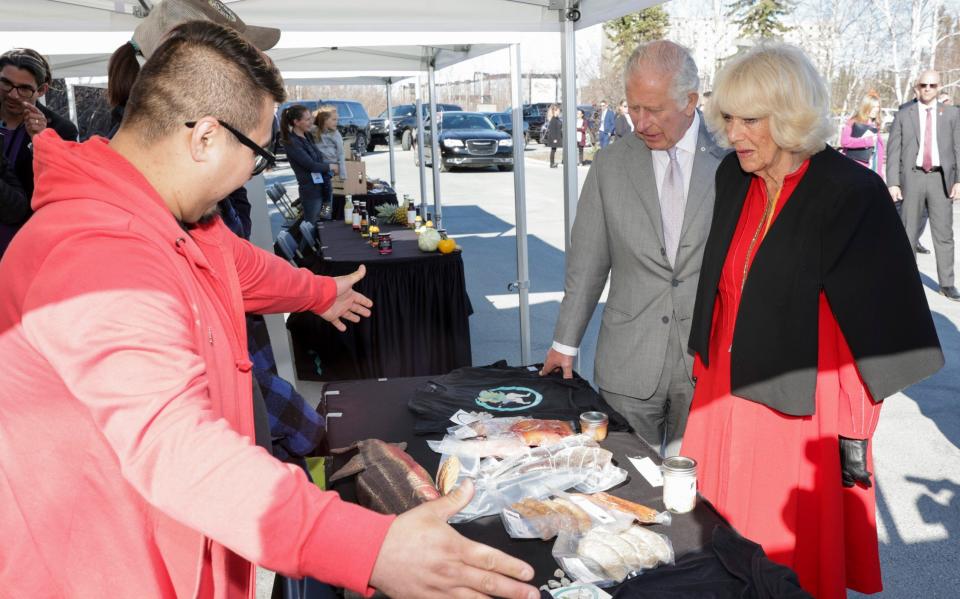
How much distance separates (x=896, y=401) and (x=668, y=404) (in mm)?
2878

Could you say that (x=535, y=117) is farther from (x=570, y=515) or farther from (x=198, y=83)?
(x=198, y=83)

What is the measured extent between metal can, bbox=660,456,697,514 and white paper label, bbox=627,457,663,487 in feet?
0.42

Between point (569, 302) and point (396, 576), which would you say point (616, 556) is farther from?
point (569, 302)

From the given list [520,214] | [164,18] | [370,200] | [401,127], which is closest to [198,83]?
[164,18]

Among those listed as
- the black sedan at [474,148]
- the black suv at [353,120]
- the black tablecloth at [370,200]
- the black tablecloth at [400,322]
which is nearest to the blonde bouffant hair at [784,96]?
the black tablecloth at [400,322]

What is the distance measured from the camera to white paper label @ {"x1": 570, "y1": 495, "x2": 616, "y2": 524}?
5.33 feet

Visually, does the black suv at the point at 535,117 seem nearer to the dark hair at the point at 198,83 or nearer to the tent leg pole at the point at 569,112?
the tent leg pole at the point at 569,112

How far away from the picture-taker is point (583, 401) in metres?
2.33

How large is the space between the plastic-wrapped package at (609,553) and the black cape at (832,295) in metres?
0.80

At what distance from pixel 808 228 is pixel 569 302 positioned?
93cm

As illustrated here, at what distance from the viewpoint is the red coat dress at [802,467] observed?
214cm

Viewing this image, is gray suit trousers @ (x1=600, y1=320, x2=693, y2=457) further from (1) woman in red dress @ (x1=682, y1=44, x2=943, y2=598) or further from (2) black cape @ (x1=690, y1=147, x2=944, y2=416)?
(2) black cape @ (x1=690, y1=147, x2=944, y2=416)

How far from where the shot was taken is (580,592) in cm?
138

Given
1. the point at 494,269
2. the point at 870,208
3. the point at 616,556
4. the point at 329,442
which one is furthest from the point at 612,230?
the point at 494,269
